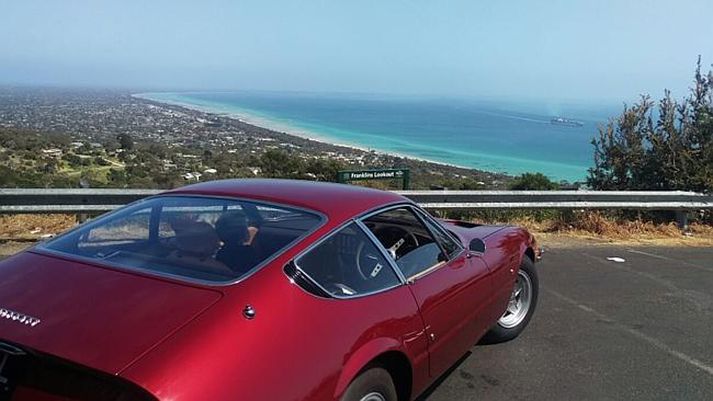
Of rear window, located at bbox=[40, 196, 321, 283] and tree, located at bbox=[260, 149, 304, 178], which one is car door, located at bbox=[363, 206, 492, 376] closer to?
rear window, located at bbox=[40, 196, 321, 283]

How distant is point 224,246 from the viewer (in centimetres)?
320

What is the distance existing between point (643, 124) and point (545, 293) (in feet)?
23.5

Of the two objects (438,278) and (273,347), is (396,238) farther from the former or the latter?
(273,347)

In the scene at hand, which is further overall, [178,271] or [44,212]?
[44,212]

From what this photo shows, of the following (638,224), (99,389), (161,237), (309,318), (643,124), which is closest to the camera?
(99,389)

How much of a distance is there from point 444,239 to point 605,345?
2.02 meters

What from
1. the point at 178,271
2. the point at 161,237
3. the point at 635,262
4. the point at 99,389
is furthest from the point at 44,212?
the point at 635,262

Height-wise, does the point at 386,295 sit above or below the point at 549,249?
above

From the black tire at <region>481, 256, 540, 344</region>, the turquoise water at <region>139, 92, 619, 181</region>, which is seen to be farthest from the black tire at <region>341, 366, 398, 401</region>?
the turquoise water at <region>139, 92, 619, 181</region>

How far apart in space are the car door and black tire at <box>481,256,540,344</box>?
80cm

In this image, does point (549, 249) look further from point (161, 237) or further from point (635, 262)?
point (161, 237)

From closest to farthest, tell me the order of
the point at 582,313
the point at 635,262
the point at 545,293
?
the point at 582,313, the point at 545,293, the point at 635,262

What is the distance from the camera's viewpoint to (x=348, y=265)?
10.8 feet

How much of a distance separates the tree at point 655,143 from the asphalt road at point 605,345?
182 inches
